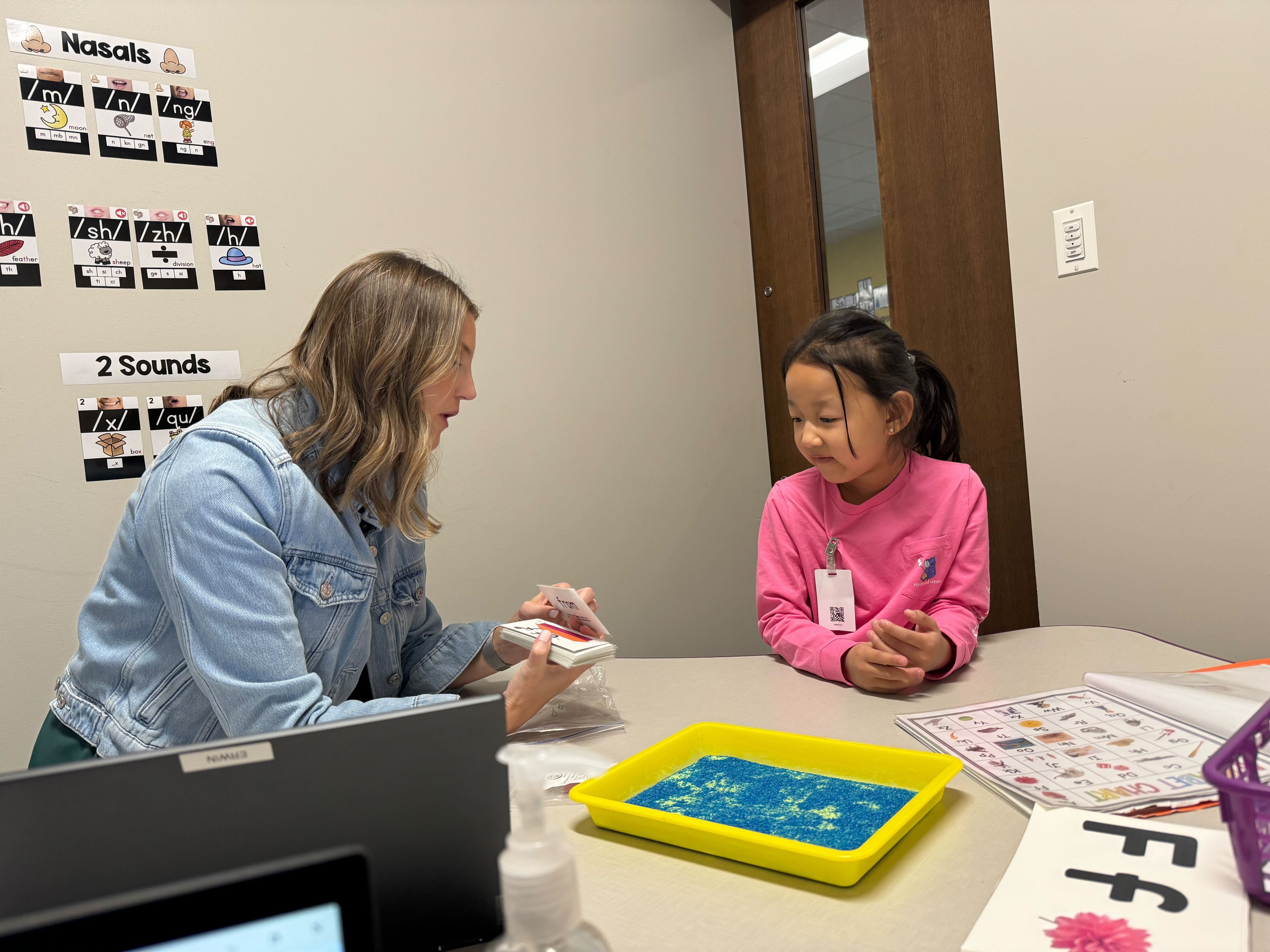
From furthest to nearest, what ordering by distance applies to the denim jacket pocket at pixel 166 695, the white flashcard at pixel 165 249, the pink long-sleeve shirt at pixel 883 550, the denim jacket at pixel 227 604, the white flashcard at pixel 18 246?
1. the white flashcard at pixel 165 249
2. the white flashcard at pixel 18 246
3. the pink long-sleeve shirt at pixel 883 550
4. the denim jacket pocket at pixel 166 695
5. the denim jacket at pixel 227 604

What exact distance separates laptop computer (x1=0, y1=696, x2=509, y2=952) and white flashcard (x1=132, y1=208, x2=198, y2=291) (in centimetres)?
142

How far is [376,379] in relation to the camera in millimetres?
1054

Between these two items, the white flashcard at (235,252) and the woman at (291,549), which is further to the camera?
the white flashcard at (235,252)

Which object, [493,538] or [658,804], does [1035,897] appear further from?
[493,538]

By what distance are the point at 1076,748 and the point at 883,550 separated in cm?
59

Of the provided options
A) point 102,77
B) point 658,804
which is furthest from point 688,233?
point 658,804

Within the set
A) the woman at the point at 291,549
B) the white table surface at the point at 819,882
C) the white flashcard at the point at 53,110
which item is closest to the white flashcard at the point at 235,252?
the white flashcard at the point at 53,110

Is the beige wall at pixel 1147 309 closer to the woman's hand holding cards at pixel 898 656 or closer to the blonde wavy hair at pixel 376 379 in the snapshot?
the woman's hand holding cards at pixel 898 656

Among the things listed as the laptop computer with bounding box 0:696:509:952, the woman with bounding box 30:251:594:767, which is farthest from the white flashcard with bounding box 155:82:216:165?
the laptop computer with bounding box 0:696:509:952

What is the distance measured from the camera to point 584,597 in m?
1.18

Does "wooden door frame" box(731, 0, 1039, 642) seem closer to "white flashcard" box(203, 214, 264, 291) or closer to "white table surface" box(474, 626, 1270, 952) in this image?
"white table surface" box(474, 626, 1270, 952)

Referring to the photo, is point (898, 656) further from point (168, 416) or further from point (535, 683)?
point (168, 416)

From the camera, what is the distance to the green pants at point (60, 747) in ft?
3.23

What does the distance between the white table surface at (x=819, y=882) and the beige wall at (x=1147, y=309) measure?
2.12ft
